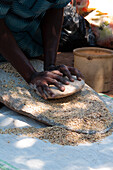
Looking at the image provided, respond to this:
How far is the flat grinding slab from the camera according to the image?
2.38 meters

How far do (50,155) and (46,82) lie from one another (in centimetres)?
69

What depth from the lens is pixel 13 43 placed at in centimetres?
255

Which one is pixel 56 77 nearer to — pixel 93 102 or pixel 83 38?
pixel 93 102

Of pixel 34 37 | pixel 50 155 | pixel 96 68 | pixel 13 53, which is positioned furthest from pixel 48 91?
pixel 96 68

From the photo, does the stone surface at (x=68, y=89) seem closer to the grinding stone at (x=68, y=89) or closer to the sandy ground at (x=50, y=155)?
the grinding stone at (x=68, y=89)

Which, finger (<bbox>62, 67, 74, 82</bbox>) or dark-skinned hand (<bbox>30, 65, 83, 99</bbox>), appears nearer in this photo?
dark-skinned hand (<bbox>30, 65, 83, 99</bbox>)

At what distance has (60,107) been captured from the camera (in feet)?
8.38

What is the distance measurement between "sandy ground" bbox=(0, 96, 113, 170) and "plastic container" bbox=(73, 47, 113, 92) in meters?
1.26

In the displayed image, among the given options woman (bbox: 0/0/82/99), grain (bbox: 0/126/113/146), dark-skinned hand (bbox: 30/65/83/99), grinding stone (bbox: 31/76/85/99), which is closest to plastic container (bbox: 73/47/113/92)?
woman (bbox: 0/0/82/99)

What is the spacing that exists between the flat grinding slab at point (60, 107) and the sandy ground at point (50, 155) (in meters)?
0.20

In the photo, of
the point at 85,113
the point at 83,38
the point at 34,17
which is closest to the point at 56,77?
the point at 85,113

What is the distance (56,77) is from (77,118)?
41 centimetres

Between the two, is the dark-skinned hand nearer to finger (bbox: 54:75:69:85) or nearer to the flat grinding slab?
A: finger (bbox: 54:75:69:85)

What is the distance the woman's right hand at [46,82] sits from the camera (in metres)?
2.46
